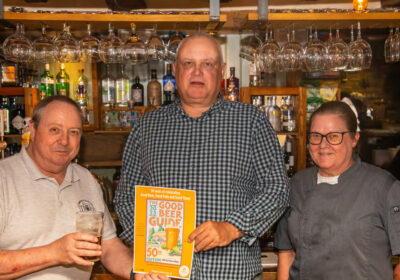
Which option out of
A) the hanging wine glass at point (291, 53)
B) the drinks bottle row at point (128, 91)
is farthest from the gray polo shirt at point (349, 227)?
the drinks bottle row at point (128, 91)

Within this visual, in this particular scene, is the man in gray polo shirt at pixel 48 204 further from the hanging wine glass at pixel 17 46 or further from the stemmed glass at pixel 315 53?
the stemmed glass at pixel 315 53

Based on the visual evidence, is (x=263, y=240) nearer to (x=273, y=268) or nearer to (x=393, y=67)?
(x=273, y=268)

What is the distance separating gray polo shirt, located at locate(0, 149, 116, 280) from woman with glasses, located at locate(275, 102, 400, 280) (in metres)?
1.07

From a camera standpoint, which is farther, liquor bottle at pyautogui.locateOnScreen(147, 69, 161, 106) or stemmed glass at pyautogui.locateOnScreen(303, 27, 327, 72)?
liquor bottle at pyautogui.locateOnScreen(147, 69, 161, 106)

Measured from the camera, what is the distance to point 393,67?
717cm

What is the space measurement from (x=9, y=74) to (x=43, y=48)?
1.50 m

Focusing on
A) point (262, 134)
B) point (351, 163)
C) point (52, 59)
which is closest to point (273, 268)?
point (351, 163)

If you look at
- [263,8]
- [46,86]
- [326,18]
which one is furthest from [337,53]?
[46,86]

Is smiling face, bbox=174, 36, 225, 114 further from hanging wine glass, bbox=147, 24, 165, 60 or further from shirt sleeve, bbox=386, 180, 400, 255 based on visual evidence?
hanging wine glass, bbox=147, 24, 165, 60

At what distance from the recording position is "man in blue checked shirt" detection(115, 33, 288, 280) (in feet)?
6.64

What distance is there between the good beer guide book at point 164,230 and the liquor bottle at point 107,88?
10.3 ft

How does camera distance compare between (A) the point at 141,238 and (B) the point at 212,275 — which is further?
(B) the point at 212,275

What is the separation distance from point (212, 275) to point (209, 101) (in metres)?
0.83

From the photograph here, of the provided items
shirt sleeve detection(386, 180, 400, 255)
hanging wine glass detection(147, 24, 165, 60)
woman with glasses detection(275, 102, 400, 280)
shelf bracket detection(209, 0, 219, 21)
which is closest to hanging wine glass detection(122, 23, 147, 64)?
hanging wine glass detection(147, 24, 165, 60)
